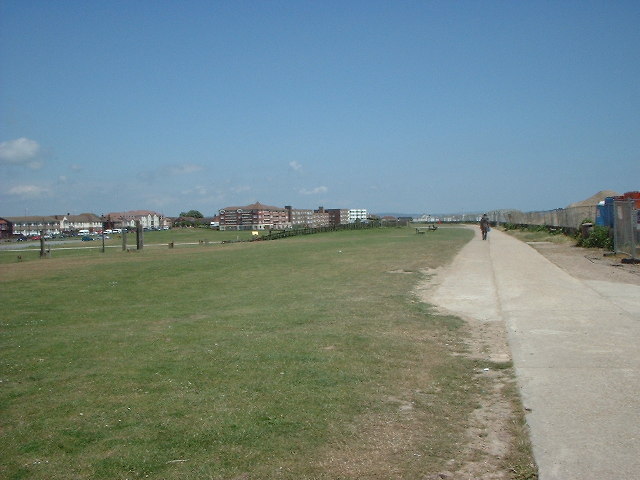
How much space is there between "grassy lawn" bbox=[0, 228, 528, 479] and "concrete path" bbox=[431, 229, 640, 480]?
2.49 ft

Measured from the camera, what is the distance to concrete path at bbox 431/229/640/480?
4641 millimetres

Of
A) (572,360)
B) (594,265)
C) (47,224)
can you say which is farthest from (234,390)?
(47,224)

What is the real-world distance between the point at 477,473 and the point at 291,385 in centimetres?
272

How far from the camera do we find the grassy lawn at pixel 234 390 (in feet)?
15.6

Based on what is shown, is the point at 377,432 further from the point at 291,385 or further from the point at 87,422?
the point at 87,422

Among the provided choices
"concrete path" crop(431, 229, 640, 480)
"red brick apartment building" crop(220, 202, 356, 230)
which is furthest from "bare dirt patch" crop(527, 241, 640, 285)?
"red brick apartment building" crop(220, 202, 356, 230)

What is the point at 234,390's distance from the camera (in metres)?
6.59

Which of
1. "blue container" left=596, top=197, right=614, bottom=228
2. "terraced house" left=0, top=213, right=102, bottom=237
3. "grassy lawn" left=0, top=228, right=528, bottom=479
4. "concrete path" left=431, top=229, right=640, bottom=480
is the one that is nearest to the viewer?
"concrete path" left=431, top=229, right=640, bottom=480

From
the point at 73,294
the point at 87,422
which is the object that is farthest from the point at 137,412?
the point at 73,294

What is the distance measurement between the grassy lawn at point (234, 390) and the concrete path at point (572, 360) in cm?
76

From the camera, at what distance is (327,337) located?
9430 millimetres

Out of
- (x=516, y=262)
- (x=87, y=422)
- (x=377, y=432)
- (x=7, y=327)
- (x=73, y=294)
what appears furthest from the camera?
(x=516, y=262)

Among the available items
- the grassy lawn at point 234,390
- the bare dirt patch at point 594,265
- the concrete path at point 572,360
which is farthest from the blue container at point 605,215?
the grassy lawn at point 234,390

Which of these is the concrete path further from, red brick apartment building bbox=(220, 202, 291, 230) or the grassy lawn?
red brick apartment building bbox=(220, 202, 291, 230)
